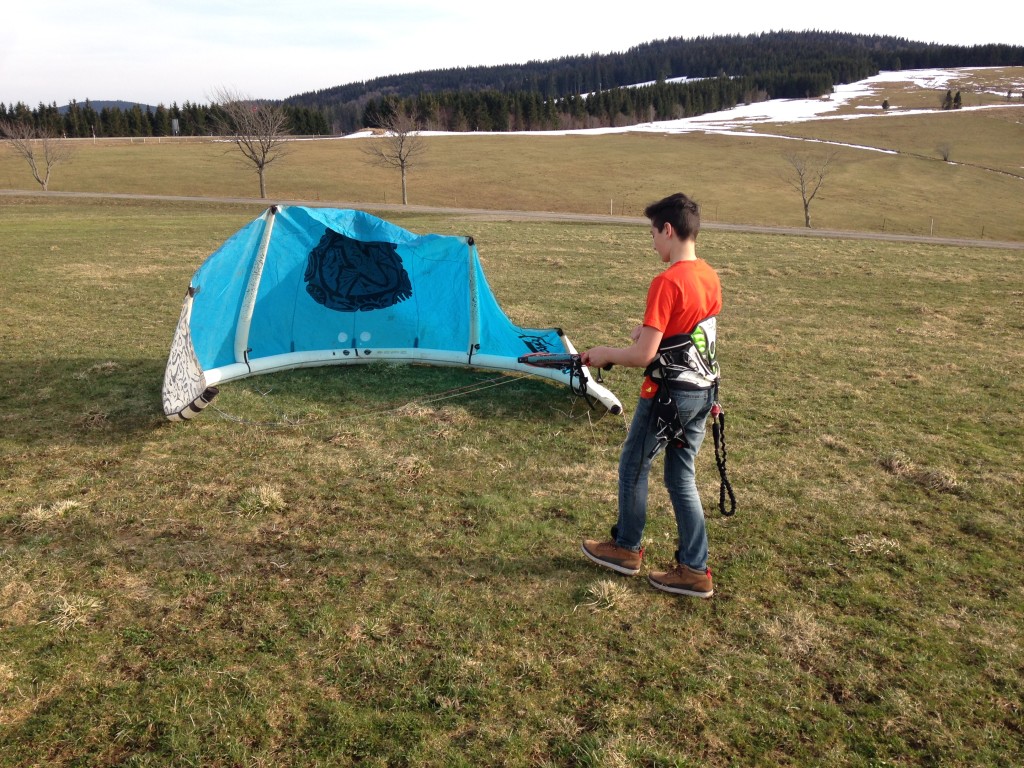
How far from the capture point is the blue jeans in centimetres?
509

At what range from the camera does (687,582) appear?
5.30 metres

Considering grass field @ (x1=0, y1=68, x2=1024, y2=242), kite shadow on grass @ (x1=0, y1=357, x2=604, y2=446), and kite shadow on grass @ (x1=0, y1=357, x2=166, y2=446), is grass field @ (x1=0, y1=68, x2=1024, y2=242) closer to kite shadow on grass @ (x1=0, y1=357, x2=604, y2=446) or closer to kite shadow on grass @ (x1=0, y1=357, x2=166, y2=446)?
kite shadow on grass @ (x1=0, y1=357, x2=166, y2=446)

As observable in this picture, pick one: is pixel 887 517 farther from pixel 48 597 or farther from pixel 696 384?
pixel 48 597

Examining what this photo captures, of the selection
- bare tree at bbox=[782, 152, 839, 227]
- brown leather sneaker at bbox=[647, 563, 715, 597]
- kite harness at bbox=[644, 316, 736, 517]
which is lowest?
brown leather sneaker at bbox=[647, 563, 715, 597]

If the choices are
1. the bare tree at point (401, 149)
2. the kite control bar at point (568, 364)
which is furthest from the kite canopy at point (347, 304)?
the bare tree at point (401, 149)

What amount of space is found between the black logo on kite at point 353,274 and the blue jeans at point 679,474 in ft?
19.3

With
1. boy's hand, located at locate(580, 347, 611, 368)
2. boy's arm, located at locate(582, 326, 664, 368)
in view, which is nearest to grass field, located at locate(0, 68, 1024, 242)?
boy's hand, located at locate(580, 347, 611, 368)

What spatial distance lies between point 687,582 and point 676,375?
65.3 inches

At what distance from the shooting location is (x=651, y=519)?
256 inches

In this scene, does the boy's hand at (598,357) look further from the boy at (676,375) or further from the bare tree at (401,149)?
the bare tree at (401,149)

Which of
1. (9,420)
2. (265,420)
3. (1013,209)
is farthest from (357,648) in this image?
(1013,209)

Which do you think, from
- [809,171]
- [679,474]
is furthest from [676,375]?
[809,171]

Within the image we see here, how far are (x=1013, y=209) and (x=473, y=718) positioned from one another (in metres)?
84.1

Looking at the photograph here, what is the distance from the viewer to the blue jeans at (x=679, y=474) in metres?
5.09
